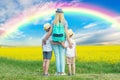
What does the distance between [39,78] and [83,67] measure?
7.43 meters

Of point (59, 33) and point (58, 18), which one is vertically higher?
point (58, 18)

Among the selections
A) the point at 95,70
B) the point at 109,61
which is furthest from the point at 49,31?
the point at 109,61

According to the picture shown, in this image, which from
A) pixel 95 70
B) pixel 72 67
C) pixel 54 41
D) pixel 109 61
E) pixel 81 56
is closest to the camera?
pixel 54 41

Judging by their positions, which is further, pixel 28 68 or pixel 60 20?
pixel 28 68

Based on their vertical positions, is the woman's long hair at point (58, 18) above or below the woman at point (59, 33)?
above

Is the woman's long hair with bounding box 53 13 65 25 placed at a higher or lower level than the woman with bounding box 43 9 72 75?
higher

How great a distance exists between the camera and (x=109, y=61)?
70.3 ft

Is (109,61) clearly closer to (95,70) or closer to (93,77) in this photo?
(95,70)

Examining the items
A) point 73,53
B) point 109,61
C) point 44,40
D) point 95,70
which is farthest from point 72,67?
point 109,61

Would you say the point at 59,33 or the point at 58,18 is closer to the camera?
the point at 59,33

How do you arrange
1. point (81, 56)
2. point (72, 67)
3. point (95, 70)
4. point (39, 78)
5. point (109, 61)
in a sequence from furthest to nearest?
point (81, 56), point (109, 61), point (95, 70), point (72, 67), point (39, 78)

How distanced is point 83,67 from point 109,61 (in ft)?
5.39

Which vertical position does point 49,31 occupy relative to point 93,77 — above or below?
above

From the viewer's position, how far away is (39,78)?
1304 cm
